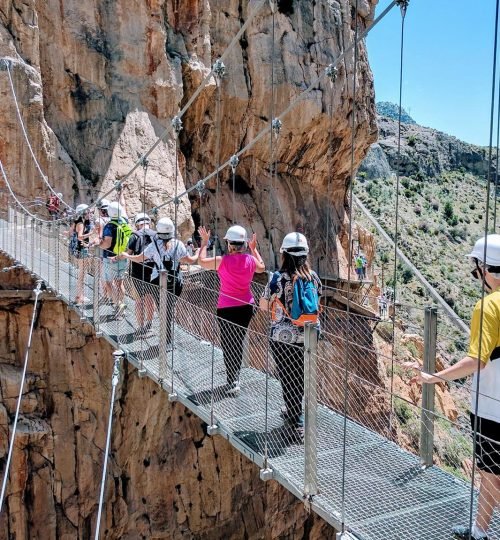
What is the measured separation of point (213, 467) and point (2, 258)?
128 inches

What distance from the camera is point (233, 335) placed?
2488 mm

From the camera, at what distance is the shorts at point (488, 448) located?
143cm

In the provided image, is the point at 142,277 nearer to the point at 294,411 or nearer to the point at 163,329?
the point at 163,329

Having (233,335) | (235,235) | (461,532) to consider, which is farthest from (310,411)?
(235,235)

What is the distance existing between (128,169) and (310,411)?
5.45 m

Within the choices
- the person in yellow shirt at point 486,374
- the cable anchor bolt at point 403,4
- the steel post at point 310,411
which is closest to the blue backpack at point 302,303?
the steel post at point 310,411

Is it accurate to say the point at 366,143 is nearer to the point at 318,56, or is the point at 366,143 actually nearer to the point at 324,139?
the point at 324,139

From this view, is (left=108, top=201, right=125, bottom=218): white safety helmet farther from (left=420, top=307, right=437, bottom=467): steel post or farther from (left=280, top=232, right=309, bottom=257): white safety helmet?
(left=420, top=307, right=437, bottom=467): steel post

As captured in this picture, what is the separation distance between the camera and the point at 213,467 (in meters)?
6.63

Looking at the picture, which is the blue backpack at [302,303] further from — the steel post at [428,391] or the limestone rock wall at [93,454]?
the limestone rock wall at [93,454]

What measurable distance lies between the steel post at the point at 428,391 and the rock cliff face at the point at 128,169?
3166 mm

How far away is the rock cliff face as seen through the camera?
5832 mm

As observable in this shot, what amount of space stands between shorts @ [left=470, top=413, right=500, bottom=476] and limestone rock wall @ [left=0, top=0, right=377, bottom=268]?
4206 millimetres

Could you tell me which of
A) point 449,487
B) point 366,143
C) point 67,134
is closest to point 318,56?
point 366,143
